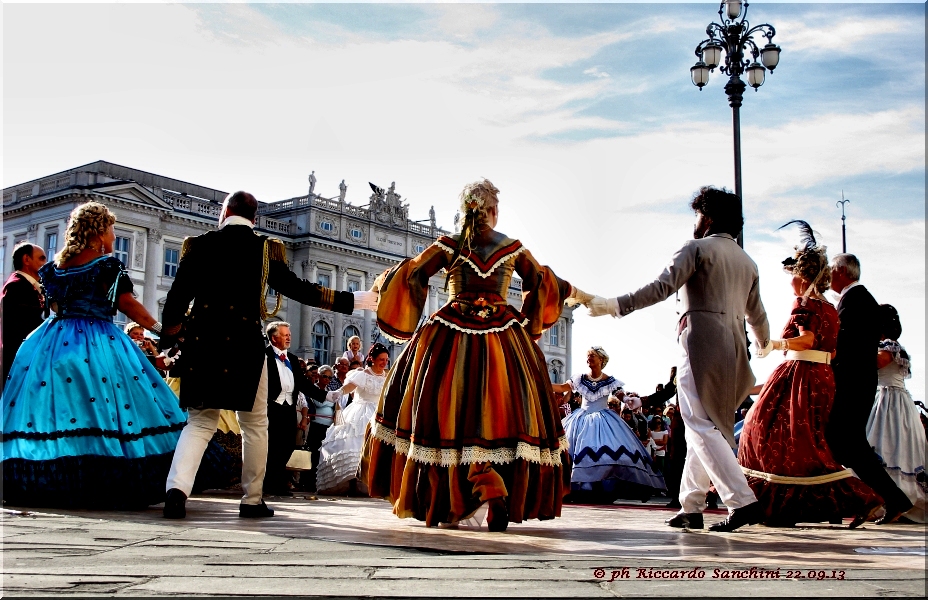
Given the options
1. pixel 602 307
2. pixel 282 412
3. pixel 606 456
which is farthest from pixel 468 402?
pixel 606 456

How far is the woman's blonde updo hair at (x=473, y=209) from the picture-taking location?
6.06 metres

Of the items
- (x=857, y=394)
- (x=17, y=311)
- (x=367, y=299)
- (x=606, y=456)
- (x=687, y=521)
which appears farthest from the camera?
(x=606, y=456)

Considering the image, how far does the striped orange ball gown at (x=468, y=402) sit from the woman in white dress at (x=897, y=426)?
3.01 m

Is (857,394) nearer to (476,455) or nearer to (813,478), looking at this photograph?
(813,478)

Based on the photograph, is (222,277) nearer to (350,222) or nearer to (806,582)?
(806,582)

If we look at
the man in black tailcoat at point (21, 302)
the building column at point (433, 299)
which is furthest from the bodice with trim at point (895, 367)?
the building column at point (433, 299)

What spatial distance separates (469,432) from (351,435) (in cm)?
598

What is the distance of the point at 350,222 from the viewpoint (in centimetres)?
7194

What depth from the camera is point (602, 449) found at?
11211mm

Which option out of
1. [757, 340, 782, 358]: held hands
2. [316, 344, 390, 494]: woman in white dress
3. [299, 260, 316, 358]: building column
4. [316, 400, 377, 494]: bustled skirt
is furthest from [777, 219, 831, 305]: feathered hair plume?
[299, 260, 316, 358]: building column

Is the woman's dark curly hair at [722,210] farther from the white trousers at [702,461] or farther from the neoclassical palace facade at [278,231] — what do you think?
the neoclassical palace facade at [278,231]

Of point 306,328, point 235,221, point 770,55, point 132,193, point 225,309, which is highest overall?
point 132,193

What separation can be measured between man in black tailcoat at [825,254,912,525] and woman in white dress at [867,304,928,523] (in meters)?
0.81

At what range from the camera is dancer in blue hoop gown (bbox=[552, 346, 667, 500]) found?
11.1 m
